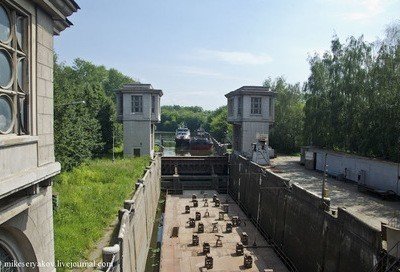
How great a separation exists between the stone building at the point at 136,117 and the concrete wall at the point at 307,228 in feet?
43.7

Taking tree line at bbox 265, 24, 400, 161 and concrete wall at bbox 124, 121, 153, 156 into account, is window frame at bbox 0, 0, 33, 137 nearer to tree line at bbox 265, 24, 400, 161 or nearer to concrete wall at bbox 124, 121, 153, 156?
tree line at bbox 265, 24, 400, 161

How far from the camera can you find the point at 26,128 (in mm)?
4914

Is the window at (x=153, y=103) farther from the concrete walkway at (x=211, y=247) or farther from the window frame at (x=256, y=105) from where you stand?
the concrete walkway at (x=211, y=247)

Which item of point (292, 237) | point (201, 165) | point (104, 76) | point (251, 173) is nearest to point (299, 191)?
point (292, 237)

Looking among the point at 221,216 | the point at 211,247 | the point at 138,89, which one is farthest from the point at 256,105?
the point at 211,247

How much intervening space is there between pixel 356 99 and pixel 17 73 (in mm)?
28797

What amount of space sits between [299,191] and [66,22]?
1336 cm

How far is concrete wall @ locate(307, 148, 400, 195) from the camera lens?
20859mm

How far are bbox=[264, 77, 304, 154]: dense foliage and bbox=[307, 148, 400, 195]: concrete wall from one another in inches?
593

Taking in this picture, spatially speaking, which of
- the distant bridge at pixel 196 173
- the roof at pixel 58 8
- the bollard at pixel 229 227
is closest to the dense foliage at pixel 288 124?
the distant bridge at pixel 196 173

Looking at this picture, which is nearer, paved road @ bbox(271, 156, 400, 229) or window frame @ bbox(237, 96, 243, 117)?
paved road @ bbox(271, 156, 400, 229)

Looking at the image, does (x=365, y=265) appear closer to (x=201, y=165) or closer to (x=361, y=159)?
(x=361, y=159)

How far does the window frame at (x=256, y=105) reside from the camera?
1382 inches

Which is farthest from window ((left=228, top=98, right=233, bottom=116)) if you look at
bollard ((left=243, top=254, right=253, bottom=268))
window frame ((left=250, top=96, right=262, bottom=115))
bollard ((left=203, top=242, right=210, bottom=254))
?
bollard ((left=243, top=254, right=253, bottom=268))
